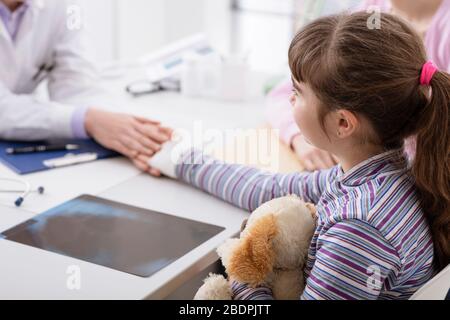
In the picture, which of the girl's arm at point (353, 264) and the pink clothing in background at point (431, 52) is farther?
the pink clothing in background at point (431, 52)

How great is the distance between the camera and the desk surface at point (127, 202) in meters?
0.94

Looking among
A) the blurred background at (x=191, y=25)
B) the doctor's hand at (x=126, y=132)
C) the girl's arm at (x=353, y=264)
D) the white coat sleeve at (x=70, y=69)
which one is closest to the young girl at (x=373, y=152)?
the girl's arm at (x=353, y=264)

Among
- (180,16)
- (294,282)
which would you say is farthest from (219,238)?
(180,16)

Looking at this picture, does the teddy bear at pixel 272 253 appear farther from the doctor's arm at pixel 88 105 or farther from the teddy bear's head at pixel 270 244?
the doctor's arm at pixel 88 105

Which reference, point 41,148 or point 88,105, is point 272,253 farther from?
point 88,105

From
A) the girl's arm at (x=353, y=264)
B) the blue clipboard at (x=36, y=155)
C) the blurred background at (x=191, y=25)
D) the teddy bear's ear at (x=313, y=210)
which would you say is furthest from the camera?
the blurred background at (x=191, y=25)

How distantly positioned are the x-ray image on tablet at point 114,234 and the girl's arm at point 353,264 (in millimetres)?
260

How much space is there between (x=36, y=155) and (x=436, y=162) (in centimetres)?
86

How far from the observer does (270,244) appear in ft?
3.10

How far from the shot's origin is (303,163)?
141cm

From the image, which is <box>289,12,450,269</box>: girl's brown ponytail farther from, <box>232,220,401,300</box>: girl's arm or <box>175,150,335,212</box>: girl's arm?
<box>175,150,335,212</box>: girl's arm

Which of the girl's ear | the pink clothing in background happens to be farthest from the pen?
the girl's ear
